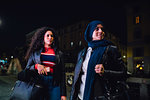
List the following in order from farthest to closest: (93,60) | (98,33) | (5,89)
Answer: (5,89)
(98,33)
(93,60)

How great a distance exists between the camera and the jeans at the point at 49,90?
2.25m

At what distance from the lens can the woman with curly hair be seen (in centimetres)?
225

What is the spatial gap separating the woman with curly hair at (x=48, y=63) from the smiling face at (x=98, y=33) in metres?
0.79

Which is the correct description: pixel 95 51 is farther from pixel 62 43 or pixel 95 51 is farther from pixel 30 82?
pixel 62 43

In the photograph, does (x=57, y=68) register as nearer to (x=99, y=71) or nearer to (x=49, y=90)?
(x=49, y=90)

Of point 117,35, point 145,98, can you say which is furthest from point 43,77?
point 117,35

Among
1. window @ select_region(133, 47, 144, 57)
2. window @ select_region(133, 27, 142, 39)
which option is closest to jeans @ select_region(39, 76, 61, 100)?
window @ select_region(133, 47, 144, 57)

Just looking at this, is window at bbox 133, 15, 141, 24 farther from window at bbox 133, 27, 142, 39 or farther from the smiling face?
the smiling face

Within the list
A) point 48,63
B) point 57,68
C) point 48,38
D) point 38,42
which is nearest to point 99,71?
point 57,68

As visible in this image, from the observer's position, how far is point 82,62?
90.9 inches

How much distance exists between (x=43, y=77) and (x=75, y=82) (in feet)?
1.82

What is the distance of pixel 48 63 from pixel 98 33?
3.38 feet

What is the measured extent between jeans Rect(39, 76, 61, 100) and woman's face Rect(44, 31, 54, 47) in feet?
2.16

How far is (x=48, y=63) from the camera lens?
2.39m
